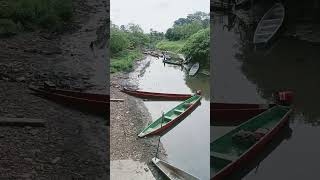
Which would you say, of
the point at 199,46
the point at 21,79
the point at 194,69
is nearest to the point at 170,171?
the point at 194,69

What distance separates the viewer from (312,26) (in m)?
2.22

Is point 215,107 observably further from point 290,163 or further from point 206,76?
point 290,163

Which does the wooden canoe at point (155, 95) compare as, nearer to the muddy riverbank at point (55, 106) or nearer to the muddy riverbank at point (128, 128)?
the muddy riverbank at point (128, 128)

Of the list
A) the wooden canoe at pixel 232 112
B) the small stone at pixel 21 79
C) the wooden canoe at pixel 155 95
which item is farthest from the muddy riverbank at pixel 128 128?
the small stone at pixel 21 79

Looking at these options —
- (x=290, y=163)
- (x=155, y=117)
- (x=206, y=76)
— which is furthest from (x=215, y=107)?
(x=290, y=163)

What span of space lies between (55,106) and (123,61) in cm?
49

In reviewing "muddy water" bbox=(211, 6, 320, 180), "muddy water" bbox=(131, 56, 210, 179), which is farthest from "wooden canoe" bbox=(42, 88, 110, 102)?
"muddy water" bbox=(211, 6, 320, 180)

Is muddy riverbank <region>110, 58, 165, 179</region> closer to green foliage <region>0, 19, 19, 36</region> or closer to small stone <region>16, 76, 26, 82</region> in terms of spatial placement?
small stone <region>16, 76, 26, 82</region>

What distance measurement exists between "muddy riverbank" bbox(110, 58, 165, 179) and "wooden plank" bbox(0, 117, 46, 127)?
0.42 metres

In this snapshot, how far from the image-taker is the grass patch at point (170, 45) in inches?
92.9

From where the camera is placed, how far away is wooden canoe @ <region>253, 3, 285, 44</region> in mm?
2215

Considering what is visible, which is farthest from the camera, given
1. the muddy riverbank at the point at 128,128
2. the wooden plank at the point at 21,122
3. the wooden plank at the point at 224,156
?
the muddy riverbank at the point at 128,128

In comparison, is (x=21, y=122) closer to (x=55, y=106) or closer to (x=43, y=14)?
(x=55, y=106)

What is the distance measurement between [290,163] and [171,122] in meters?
0.73
